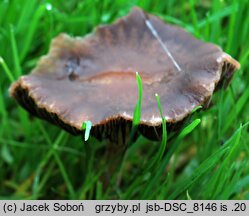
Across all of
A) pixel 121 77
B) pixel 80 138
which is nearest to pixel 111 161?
pixel 80 138

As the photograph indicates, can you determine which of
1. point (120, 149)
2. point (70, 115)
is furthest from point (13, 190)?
point (70, 115)

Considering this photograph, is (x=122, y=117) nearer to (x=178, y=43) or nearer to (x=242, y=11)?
(x=178, y=43)

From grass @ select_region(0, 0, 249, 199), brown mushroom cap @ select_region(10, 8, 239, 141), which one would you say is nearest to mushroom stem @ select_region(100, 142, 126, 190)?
grass @ select_region(0, 0, 249, 199)

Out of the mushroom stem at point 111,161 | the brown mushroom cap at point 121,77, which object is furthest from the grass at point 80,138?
the brown mushroom cap at point 121,77

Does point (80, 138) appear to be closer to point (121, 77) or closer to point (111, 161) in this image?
point (111, 161)

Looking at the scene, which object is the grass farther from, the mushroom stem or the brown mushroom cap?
the brown mushroom cap

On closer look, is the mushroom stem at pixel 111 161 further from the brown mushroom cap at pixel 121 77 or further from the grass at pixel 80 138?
the brown mushroom cap at pixel 121 77
